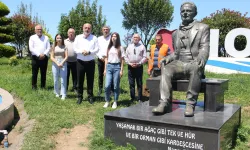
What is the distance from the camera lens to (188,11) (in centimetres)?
Answer: 493

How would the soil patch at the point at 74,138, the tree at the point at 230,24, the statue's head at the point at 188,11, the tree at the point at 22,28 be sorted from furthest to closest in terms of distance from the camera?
the tree at the point at 22,28 < the tree at the point at 230,24 < the statue's head at the point at 188,11 < the soil patch at the point at 74,138

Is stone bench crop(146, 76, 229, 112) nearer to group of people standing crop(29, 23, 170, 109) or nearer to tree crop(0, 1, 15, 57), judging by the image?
group of people standing crop(29, 23, 170, 109)

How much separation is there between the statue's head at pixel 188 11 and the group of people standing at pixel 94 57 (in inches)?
72.1

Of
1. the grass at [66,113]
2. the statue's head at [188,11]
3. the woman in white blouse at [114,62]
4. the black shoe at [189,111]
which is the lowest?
the grass at [66,113]

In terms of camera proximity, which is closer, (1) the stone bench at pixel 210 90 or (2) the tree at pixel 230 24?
(1) the stone bench at pixel 210 90

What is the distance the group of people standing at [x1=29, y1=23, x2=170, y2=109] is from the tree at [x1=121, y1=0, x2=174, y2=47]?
84.0ft

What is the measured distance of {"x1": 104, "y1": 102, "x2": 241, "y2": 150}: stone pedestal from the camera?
395 centimetres

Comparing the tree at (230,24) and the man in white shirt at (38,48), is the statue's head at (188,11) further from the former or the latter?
the tree at (230,24)

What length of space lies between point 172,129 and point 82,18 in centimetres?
2236

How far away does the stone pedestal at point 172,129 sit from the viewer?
13.0 feet

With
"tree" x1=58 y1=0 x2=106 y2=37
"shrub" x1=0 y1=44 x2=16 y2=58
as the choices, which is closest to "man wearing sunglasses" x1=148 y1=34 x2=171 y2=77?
"shrub" x1=0 y1=44 x2=16 y2=58

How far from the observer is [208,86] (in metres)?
4.82

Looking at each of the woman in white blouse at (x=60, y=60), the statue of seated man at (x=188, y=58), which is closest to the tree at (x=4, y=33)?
the woman in white blouse at (x=60, y=60)

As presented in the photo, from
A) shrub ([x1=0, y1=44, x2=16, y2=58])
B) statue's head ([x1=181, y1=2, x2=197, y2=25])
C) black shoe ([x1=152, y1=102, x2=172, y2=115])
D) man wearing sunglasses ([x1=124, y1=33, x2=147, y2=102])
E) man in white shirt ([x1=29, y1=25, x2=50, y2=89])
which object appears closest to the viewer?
black shoe ([x1=152, y1=102, x2=172, y2=115])
